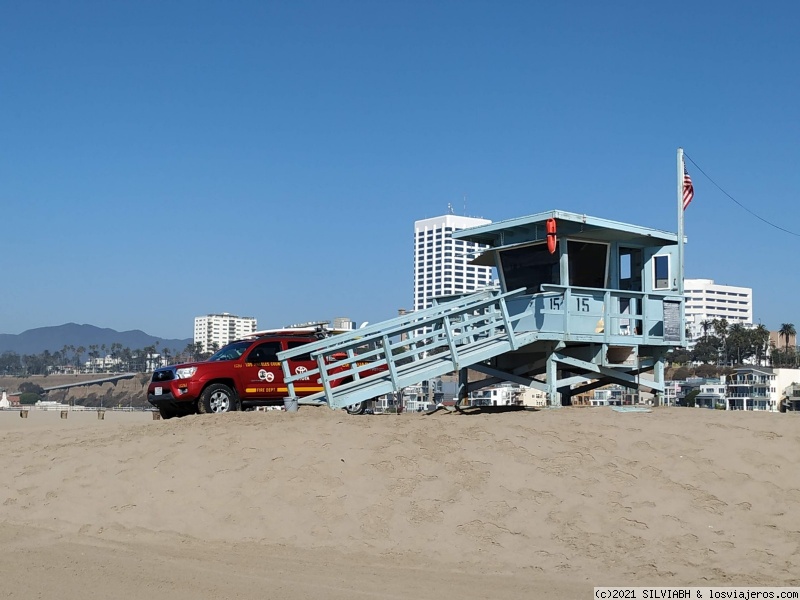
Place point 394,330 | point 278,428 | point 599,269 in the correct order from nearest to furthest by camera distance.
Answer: point 278,428 < point 394,330 < point 599,269

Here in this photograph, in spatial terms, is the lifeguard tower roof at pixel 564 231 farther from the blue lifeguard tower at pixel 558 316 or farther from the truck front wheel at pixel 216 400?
the truck front wheel at pixel 216 400

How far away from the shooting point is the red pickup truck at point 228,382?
1602cm

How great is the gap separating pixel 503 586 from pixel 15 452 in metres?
8.13

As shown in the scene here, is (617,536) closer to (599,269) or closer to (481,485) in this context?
(481,485)

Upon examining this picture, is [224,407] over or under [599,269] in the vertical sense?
under

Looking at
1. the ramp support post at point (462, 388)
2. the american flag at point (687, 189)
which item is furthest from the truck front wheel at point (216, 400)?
the american flag at point (687, 189)

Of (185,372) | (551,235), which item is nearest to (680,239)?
(551,235)

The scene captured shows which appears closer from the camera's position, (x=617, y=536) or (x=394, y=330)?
(x=617, y=536)

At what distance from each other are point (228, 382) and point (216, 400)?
452 mm

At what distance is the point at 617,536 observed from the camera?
27.8ft

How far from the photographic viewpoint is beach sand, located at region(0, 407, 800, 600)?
24.7ft

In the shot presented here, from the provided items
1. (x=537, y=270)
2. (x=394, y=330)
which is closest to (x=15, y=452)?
(x=394, y=330)

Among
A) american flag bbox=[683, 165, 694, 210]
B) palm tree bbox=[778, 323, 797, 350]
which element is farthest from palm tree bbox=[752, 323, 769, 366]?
american flag bbox=[683, 165, 694, 210]

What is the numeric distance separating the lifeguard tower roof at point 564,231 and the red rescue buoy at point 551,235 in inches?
4.5
